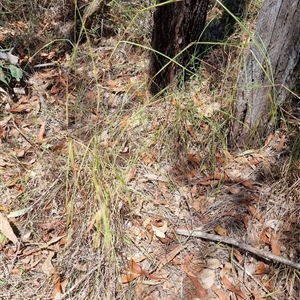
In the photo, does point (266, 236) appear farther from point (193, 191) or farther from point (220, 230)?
point (193, 191)

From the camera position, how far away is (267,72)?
1900mm

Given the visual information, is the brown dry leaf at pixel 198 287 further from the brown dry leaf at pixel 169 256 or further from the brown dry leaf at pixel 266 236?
the brown dry leaf at pixel 266 236

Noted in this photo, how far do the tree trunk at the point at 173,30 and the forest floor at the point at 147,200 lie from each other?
123 millimetres

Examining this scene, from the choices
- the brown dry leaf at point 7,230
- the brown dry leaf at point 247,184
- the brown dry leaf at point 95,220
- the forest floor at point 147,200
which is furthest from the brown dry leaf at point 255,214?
the brown dry leaf at point 7,230

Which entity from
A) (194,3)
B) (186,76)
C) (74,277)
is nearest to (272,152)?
(186,76)

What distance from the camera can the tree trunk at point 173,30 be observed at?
2207 millimetres

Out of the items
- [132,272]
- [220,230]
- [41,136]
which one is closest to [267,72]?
[220,230]

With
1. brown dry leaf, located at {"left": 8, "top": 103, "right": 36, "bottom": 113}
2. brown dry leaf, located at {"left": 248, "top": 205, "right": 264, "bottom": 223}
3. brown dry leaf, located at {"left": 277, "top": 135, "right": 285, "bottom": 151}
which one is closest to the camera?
brown dry leaf, located at {"left": 248, "top": 205, "right": 264, "bottom": 223}

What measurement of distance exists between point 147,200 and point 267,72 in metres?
0.88

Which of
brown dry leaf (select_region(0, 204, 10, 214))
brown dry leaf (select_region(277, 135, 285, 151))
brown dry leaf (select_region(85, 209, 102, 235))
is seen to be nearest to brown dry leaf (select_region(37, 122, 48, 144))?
brown dry leaf (select_region(0, 204, 10, 214))

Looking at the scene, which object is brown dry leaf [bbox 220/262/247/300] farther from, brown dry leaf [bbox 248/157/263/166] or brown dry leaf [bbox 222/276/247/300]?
brown dry leaf [bbox 248/157/263/166]

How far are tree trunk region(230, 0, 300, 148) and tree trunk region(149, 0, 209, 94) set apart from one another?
0.46 metres

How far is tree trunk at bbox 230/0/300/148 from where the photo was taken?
69.9 inches

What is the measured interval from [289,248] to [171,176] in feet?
2.27
